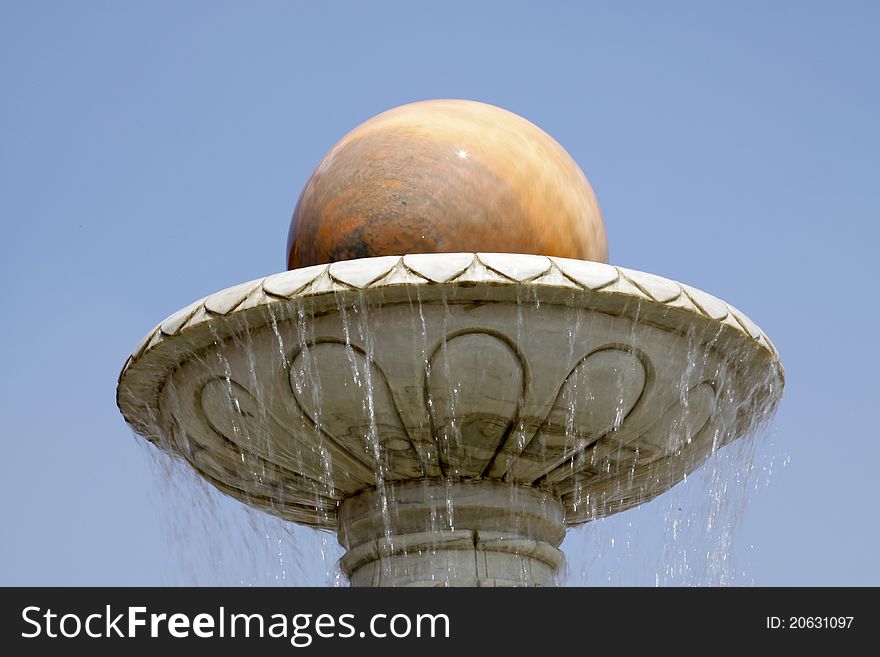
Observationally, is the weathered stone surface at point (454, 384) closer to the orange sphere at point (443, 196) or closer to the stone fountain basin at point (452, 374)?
the stone fountain basin at point (452, 374)

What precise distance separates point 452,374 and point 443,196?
1.00 m

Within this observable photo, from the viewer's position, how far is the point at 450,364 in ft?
26.9

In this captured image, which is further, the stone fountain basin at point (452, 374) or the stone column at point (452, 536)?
the stone column at point (452, 536)

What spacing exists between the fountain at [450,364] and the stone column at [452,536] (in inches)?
0.5

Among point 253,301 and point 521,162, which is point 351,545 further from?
point 521,162

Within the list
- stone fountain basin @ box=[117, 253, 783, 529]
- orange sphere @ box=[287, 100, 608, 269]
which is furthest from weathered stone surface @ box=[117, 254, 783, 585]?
orange sphere @ box=[287, 100, 608, 269]

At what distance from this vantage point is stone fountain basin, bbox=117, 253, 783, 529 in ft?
26.2

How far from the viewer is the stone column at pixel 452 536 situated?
8852mm

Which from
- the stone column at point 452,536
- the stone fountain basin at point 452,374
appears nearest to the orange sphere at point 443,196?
the stone fountain basin at point 452,374

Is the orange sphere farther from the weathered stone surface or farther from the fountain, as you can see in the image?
the weathered stone surface

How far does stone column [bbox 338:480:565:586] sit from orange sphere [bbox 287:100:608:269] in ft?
4.52

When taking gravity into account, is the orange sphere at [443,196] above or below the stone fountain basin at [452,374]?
above

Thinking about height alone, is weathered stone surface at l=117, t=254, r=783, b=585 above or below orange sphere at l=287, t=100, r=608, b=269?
below

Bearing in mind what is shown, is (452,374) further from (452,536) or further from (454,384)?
(452,536)
